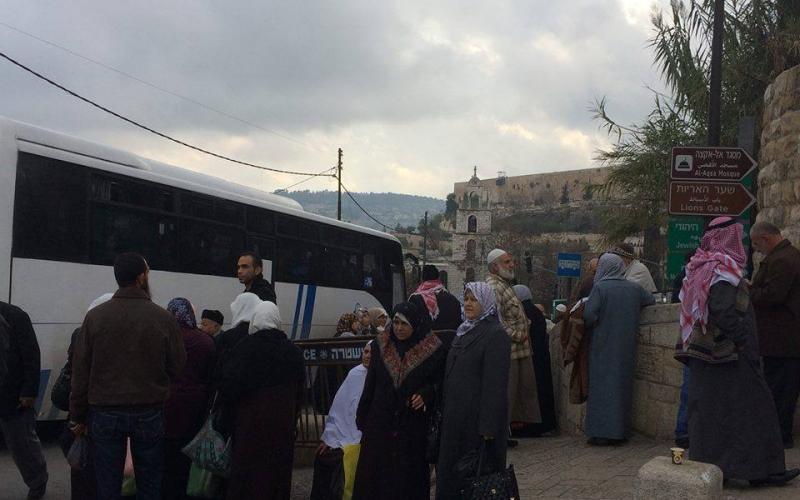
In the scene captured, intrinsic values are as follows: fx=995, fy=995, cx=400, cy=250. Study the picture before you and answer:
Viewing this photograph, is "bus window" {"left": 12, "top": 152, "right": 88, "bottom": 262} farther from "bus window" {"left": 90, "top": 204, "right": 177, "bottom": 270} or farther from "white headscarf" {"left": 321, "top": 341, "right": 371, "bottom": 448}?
"white headscarf" {"left": 321, "top": 341, "right": 371, "bottom": 448}

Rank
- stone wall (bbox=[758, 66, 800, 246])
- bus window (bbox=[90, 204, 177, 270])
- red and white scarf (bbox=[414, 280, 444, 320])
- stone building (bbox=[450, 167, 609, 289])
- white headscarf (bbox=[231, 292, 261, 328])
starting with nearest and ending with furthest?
white headscarf (bbox=[231, 292, 261, 328]) < red and white scarf (bbox=[414, 280, 444, 320]) < stone wall (bbox=[758, 66, 800, 246]) < bus window (bbox=[90, 204, 177, 270]) < stone building (bbox=[450, 167, 609, 289])

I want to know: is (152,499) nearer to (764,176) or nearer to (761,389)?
(761,389)

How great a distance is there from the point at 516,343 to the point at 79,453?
4145 mm

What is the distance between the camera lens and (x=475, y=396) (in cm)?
588

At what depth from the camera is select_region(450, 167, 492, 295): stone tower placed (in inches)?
4770

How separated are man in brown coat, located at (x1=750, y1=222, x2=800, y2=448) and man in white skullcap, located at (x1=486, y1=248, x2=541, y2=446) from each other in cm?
221

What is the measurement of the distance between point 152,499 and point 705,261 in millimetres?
3669

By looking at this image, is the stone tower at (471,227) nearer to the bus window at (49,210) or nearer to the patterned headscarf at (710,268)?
the bus window at (49,210)

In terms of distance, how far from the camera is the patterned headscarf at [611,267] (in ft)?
29.4

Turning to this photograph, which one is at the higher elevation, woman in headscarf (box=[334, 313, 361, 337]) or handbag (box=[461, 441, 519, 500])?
woman in headscarf (box=[334, 313, 361, 337])

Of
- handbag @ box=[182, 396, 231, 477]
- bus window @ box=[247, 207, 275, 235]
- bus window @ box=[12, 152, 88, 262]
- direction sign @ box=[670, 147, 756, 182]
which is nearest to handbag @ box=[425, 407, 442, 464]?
handbag @ box=[182, 396, 231, 477]

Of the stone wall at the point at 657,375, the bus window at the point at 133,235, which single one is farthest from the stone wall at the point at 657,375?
the bus window at the point at 133,235

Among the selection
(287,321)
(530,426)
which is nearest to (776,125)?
(530,426)

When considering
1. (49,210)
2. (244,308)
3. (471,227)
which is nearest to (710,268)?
(244,308)
